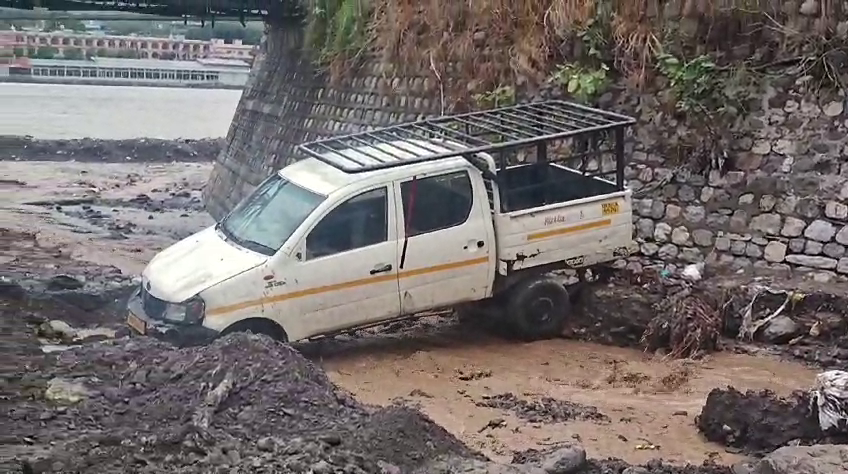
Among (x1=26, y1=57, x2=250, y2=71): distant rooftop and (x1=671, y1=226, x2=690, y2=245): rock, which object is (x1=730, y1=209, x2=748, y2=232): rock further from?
(x1=26, y1=57, x2=250, y2=71): distant rooftop

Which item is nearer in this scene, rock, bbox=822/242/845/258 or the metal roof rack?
the metal roof rack

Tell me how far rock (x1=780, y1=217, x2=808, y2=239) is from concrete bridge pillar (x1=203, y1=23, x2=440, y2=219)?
610 centimetres

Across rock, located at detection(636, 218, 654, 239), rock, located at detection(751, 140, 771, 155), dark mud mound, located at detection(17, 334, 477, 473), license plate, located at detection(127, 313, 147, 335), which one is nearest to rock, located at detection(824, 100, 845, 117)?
rock, located at detection(751, 140, 771, 155)

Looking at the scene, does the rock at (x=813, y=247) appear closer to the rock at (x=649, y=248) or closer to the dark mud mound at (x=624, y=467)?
the rock at (x=649, y=248)

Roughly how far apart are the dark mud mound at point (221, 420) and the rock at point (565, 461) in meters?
0.60

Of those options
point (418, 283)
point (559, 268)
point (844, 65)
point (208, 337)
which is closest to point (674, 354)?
point (559, 268)

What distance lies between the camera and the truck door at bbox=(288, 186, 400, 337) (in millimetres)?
9180

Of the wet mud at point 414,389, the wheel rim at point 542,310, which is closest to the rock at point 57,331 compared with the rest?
the wet mud at point 414,389

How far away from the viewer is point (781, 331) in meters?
10.2

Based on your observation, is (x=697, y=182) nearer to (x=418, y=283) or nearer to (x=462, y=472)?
(x=418, y=283)

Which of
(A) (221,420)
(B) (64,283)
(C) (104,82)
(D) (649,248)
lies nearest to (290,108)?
(B) (64,283)

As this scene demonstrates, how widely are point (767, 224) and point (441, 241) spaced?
403cm

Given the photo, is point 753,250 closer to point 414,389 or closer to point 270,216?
point 414,389

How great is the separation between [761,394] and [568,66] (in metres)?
6.37
